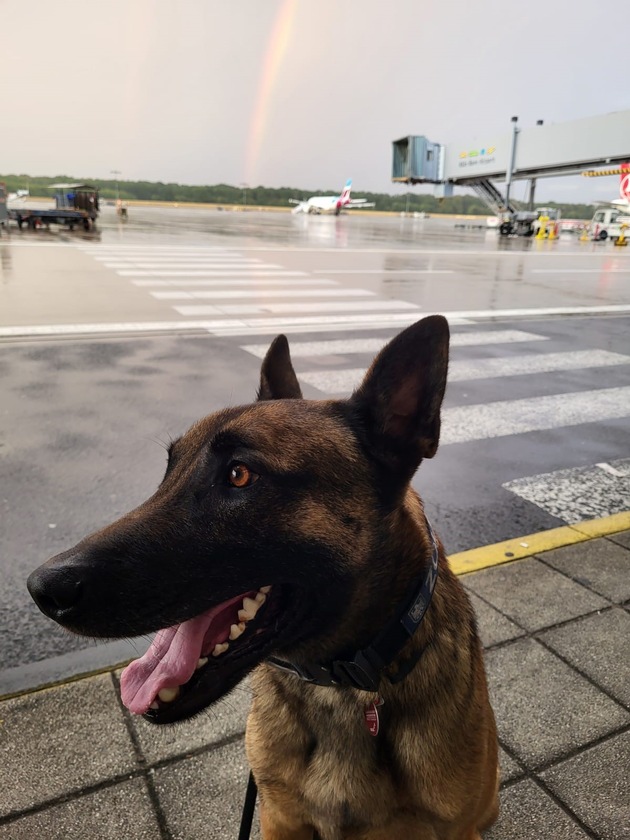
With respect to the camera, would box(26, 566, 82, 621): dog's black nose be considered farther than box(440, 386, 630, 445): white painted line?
No

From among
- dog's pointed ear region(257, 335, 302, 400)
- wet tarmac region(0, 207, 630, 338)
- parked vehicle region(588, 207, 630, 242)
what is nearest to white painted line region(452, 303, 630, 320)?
wet tarmac region(0, 207, 630, 338)

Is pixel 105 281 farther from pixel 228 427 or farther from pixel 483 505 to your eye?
pixel 228 427

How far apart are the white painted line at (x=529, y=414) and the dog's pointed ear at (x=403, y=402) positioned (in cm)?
358

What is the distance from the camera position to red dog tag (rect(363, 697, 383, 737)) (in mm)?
1643

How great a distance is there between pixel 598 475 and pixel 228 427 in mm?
3782

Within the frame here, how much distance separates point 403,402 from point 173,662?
0.89m

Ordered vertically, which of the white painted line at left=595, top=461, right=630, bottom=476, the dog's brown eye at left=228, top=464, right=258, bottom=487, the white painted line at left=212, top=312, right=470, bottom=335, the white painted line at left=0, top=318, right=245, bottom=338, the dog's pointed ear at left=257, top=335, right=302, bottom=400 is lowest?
the white painted line at left=595, top=461, right=630, bottom=476

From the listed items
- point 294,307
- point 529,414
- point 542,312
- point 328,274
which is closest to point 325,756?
point 529,414

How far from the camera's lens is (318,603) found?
155 cm

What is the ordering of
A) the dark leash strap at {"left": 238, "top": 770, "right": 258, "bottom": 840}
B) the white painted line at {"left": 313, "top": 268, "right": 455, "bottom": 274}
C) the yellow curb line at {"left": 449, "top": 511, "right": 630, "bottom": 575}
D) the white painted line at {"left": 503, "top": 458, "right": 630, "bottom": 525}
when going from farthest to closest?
the white painted line at {"left": 313, "top": 268, "right": 455, "bottom": 274}
the white painted line at {"left": 503, "top": 458, "right": 630, "bottom": 525}
the yellow curb line at {"left": 449, "top": 511, "right": 630, "bottom": 575}
the dark leash strap at {"left": 238, "top": 770, "right": 258, "bottom": 840}

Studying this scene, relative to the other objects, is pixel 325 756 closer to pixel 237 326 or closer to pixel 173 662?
pixel 173 662

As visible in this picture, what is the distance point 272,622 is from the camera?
159cm

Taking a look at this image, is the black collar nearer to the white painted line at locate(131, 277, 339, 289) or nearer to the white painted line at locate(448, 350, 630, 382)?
the white painted line at locate(448, 350, 630, 382)

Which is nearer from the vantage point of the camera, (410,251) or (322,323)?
(322,323)
